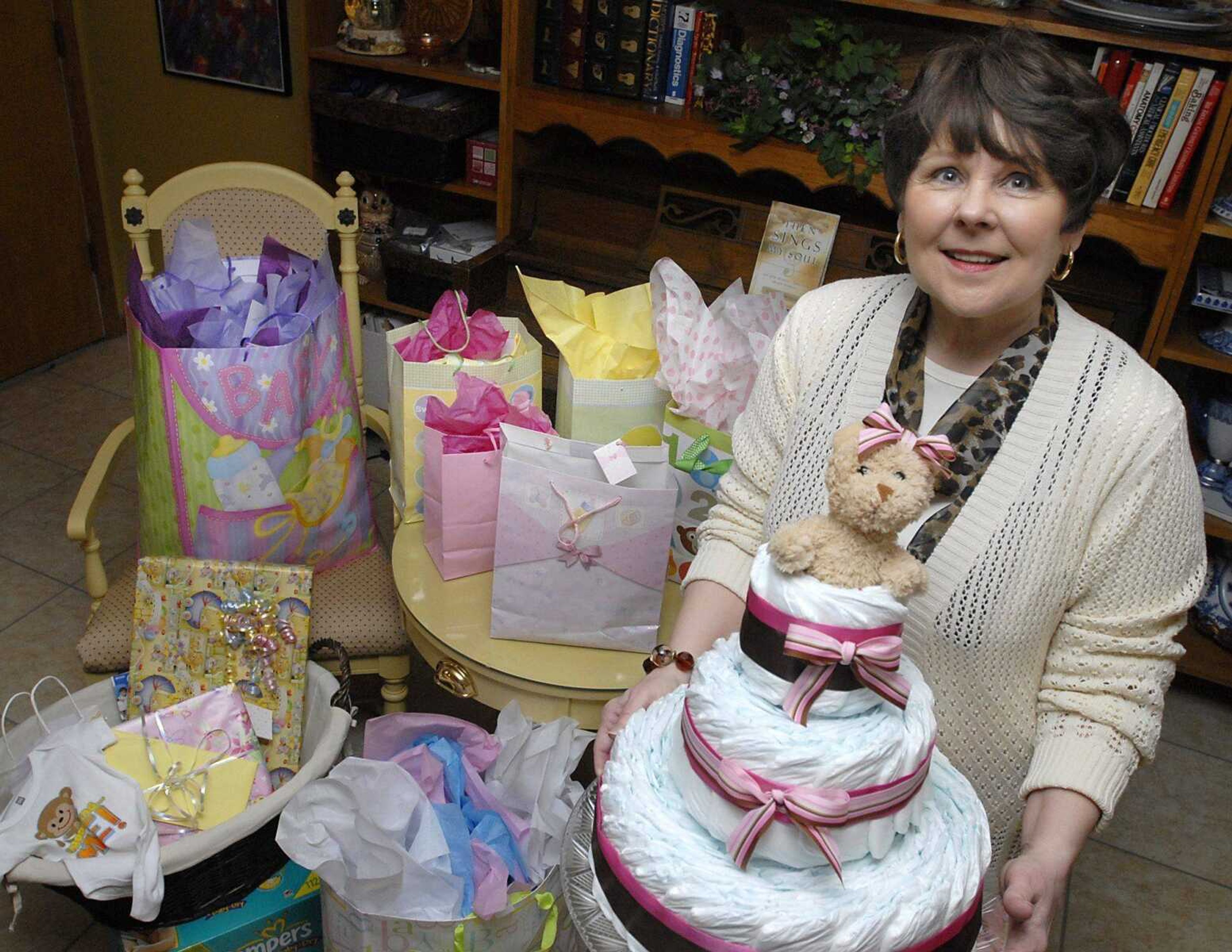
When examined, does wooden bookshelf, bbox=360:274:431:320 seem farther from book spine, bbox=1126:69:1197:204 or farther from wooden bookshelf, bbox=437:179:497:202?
book spine, bbox=1126:69:1197:204

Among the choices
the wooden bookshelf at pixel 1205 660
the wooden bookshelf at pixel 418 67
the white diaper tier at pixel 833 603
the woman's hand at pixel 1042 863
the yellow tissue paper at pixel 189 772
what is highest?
the white diaper tier at pixel 833 603

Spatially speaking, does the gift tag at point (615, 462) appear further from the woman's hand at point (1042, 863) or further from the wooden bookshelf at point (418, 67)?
the wooden bookshelf at point (418, 67)

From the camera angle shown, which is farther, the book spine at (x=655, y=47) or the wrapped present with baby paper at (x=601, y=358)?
the book spine at (x=655, y=47)

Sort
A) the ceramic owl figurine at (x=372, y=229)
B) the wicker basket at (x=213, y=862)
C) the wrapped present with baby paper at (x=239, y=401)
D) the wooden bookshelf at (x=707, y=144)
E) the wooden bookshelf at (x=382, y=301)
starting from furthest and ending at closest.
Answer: the ceramic owl figurine at (x=372, y=229) → the wooden bookshelf at (x=382, y=301) → the wooden bookshelf at (x=707, y=144) → the wrapped present with baby paper at (x=239, y=401) → the wicker basket at (x=213, y=862)

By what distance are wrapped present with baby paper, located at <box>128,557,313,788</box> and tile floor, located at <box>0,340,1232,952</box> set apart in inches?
A: 19.6

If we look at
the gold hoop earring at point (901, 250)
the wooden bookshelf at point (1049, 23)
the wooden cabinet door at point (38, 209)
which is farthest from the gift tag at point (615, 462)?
the wooden cabinet door at point (38, 209)

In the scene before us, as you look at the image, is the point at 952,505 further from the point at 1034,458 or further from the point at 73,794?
the point at 73,794

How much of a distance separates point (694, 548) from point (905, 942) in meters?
0.98

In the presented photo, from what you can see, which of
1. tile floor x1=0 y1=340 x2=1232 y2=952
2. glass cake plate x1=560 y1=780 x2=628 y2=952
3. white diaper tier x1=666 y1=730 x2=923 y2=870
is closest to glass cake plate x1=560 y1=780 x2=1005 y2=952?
glass cake plate x1=560 y1=780 x2=628 y2=952

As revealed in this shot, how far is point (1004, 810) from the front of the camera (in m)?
1.21

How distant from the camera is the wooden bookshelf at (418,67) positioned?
2711mm

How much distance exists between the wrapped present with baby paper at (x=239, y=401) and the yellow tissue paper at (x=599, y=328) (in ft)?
1.15

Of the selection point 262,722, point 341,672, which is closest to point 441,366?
point 341,672

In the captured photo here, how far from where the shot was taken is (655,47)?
2.49m
